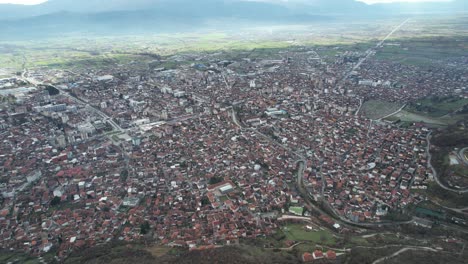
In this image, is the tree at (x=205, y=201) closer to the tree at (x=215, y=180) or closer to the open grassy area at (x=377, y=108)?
the tree at (x=215, y=180)

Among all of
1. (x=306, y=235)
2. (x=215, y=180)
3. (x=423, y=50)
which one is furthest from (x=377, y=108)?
(x=423, y=50)

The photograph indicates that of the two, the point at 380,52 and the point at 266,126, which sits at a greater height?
the point at 380,52

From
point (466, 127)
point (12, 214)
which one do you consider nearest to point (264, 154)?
point (12, 214)

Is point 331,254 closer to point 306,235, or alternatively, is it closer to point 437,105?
point 306,235

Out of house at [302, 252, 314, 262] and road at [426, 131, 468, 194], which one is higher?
road at [426, 131, 468, 194]

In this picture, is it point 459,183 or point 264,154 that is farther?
point 264,154

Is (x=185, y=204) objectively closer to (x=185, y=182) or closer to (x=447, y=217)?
(x=185, y=182)

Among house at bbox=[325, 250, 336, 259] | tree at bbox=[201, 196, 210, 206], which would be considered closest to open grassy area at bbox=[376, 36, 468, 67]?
tree at bbox=[201, 196, 210, 206]

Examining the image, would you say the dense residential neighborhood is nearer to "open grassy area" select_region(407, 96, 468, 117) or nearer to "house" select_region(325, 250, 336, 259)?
"house" select_region(325, 250, 336, 259)

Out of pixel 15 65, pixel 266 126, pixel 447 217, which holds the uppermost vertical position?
pixel 15 65
